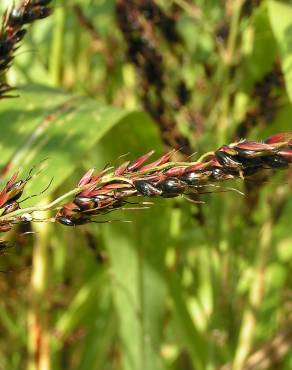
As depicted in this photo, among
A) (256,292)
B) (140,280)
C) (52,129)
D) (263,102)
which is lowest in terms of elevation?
(256,292)

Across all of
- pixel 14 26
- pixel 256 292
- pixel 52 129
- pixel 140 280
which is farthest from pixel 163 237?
pixel 14 26

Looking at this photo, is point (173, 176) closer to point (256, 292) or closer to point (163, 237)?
point (163, 237)

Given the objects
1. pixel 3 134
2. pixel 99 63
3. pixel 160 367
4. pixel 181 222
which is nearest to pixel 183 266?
pixel 181 222

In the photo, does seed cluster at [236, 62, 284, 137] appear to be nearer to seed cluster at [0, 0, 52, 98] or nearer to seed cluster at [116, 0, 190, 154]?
seed cluster at [116, 0, 190, 154]

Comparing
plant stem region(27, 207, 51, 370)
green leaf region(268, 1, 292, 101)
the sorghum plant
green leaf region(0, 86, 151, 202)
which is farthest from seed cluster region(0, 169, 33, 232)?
plant stem region(27, 207, 51, 370)

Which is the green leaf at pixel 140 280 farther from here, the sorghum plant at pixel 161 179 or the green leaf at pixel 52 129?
the sorghum plant at pixel 161 179

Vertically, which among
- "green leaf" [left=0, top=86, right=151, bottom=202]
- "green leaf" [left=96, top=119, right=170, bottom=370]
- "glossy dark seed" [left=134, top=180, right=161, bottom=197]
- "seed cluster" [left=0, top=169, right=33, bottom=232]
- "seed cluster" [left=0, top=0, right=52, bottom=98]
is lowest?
"green leaf" [left=96, top=119, right=170, bottom=370]
